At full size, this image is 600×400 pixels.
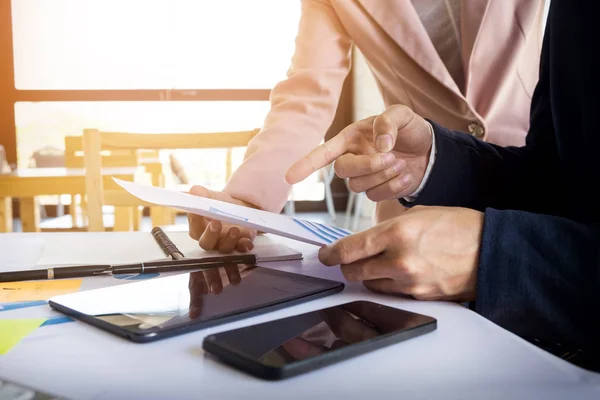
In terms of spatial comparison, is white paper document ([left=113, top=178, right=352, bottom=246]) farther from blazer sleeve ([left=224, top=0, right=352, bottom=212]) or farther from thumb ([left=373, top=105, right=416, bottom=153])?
blazer sleeve ([left=224, top=0, right=352, bottom=212])

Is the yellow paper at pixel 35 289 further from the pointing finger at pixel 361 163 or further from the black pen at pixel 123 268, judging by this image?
the pointing finger at pixel 361 163

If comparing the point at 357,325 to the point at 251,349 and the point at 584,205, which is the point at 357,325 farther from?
the point at 584,205

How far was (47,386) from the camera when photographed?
32 cm

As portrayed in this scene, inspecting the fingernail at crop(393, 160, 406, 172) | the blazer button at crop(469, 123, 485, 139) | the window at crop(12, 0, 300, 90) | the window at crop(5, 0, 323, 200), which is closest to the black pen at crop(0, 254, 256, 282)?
the fingernail at crop(393, 160, 406, 172)

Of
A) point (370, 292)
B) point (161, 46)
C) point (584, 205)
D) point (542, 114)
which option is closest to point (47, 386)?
point (370, 292)

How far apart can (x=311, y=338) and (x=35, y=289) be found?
33cm

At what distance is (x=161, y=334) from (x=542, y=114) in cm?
70

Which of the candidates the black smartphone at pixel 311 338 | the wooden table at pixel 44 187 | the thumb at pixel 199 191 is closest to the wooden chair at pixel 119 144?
the wooden table at pixel 44 187

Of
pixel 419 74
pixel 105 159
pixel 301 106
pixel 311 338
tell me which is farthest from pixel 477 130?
pixel 105 159

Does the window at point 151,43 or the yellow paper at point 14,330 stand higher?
the window at point 151,43

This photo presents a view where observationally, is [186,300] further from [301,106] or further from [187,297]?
[301,106]

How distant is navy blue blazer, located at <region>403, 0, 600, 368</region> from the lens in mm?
477

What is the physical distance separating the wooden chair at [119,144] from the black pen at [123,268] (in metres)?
1.02

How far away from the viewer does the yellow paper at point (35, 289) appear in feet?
1.69
